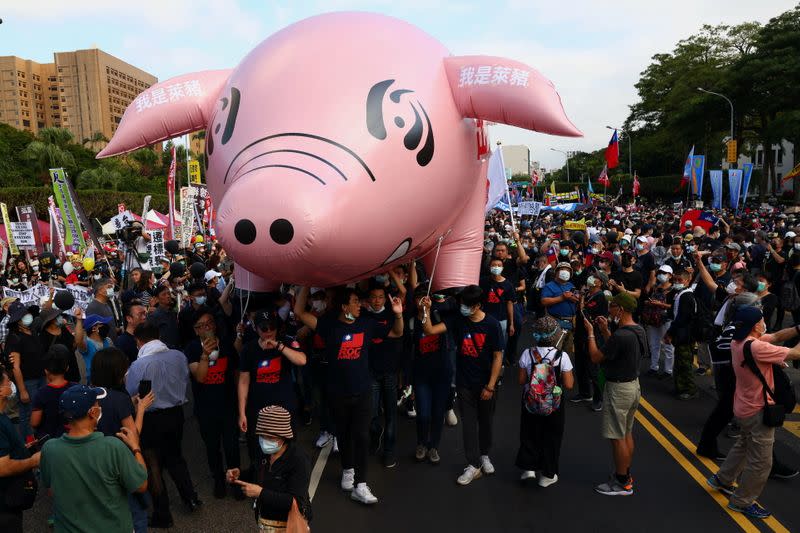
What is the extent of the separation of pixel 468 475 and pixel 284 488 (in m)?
2.65

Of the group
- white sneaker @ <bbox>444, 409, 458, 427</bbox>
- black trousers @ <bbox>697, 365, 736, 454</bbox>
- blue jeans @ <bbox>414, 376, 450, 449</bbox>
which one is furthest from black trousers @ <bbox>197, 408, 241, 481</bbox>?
black trousers @ <bbox>697, 365, 736, 454</bbox>

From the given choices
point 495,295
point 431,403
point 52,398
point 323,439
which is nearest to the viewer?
point 52,398

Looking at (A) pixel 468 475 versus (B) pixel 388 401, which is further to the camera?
(B) pixel 388 401

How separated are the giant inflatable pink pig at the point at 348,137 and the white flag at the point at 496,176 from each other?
3.08m

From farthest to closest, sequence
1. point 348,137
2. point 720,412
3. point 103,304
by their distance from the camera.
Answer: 1. point 103,304
2. point 720,412
3. point 348,137

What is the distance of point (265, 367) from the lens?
4.82 metres

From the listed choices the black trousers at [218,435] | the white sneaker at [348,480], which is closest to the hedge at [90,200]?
the black trousers at [218,435]

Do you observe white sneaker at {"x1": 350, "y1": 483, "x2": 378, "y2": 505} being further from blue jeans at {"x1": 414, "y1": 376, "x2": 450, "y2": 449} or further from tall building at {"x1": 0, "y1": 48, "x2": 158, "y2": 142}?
tall building at {"x1": 0, "y1": 48, "x2": 158, "y2": 142}

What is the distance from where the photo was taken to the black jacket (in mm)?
2926

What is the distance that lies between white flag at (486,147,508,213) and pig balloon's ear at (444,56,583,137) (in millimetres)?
3326

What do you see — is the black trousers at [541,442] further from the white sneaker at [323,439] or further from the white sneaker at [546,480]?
the white sneaker at [323,439]

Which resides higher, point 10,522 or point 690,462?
point 10,522

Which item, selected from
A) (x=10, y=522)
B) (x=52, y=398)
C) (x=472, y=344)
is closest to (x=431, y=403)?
(x=472, y=344)

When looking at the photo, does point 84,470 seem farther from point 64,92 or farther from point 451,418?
point 64,92
